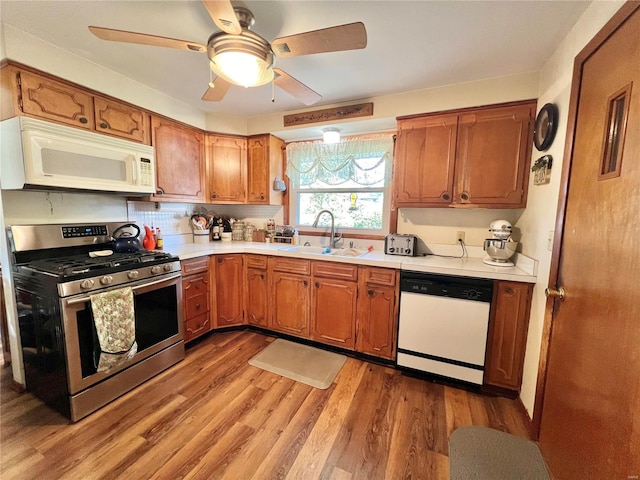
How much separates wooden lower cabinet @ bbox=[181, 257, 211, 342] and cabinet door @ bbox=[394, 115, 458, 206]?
1.97 metres

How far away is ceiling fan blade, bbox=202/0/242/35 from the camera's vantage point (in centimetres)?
100

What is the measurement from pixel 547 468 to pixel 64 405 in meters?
2.78

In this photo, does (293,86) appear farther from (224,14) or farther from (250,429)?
(250,429)

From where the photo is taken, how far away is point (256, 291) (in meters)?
2.81

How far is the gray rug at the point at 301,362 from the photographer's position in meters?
2.11

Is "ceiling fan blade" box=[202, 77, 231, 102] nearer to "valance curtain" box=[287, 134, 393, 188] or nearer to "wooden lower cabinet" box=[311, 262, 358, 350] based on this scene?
"valance curtain" box=[287, 134, 393, 188]

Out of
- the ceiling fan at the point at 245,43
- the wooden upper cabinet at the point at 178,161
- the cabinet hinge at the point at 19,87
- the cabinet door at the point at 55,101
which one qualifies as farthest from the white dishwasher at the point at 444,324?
the cabinet hinge at the point at 19,87

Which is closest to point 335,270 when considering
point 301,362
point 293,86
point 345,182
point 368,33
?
point 301,362

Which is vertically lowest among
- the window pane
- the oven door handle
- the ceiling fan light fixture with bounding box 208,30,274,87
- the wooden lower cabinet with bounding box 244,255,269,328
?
the wooden lower cabinet with bounding box 244,255,269,328

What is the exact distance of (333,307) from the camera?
244 centimetres

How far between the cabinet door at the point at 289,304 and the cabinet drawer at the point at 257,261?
12cm

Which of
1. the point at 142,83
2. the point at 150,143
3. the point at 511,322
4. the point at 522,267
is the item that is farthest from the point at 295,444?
the point at 142,83

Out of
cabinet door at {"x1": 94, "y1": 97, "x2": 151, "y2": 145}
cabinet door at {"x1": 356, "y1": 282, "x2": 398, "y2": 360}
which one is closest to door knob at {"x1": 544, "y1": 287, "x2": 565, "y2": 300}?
cabinet door at {"x1": 356, "y1": 282, "x2": 398, "y2": 360}

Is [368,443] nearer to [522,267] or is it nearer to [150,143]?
[522,267]
